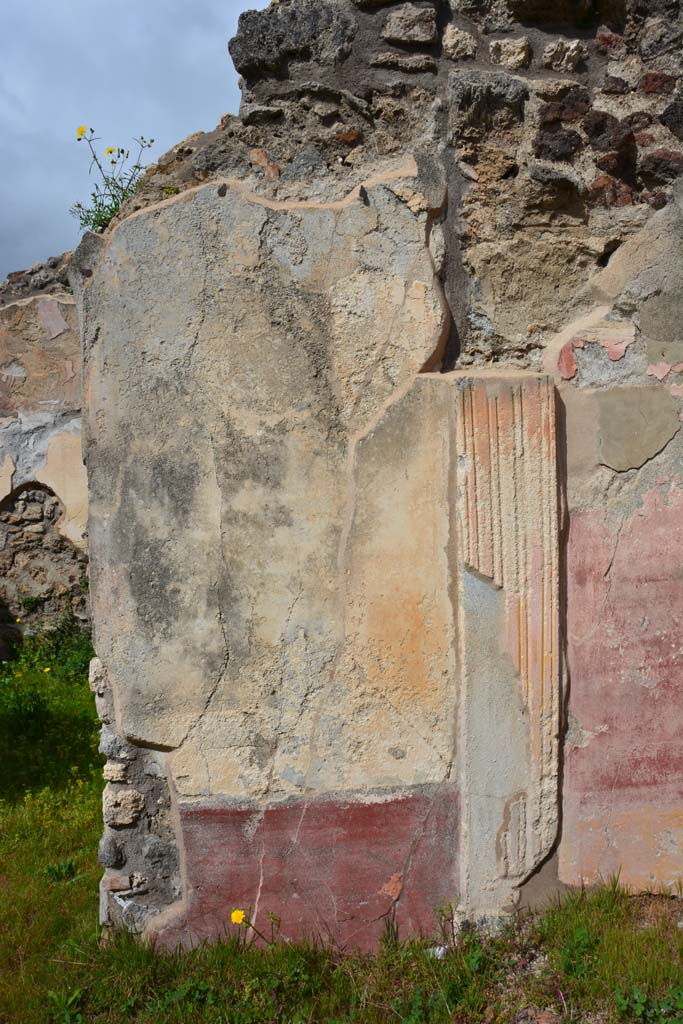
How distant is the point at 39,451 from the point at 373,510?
15.2 feet

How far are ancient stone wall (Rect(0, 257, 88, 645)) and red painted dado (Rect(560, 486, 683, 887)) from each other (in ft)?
15.4

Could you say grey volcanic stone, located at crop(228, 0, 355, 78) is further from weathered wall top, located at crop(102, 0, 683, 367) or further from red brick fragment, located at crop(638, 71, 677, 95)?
red brick fragment, located at crop(638, 71, 677, 95)

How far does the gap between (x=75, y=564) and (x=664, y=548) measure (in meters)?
5.09

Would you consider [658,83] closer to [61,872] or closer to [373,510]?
[373,510]

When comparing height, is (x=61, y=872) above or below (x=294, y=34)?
below

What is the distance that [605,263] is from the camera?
2424 millimetres

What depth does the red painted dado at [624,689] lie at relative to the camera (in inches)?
91.4

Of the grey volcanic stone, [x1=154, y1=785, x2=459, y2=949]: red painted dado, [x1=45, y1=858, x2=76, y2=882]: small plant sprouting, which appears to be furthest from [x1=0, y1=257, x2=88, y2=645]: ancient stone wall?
[x1=154, y1=785, x2=459, y2=949]: red painted dado

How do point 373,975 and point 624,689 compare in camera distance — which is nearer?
point 373,975

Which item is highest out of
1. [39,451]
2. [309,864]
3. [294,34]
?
[294,34]

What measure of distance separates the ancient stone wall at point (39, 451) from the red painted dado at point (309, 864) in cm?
428

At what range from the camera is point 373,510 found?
2266 mm

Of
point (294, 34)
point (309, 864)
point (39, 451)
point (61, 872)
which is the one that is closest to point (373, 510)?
point (309, 864)

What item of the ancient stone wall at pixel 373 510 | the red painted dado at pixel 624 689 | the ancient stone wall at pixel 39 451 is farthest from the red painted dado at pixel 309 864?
the ancient stone wall at pixel 39 451
